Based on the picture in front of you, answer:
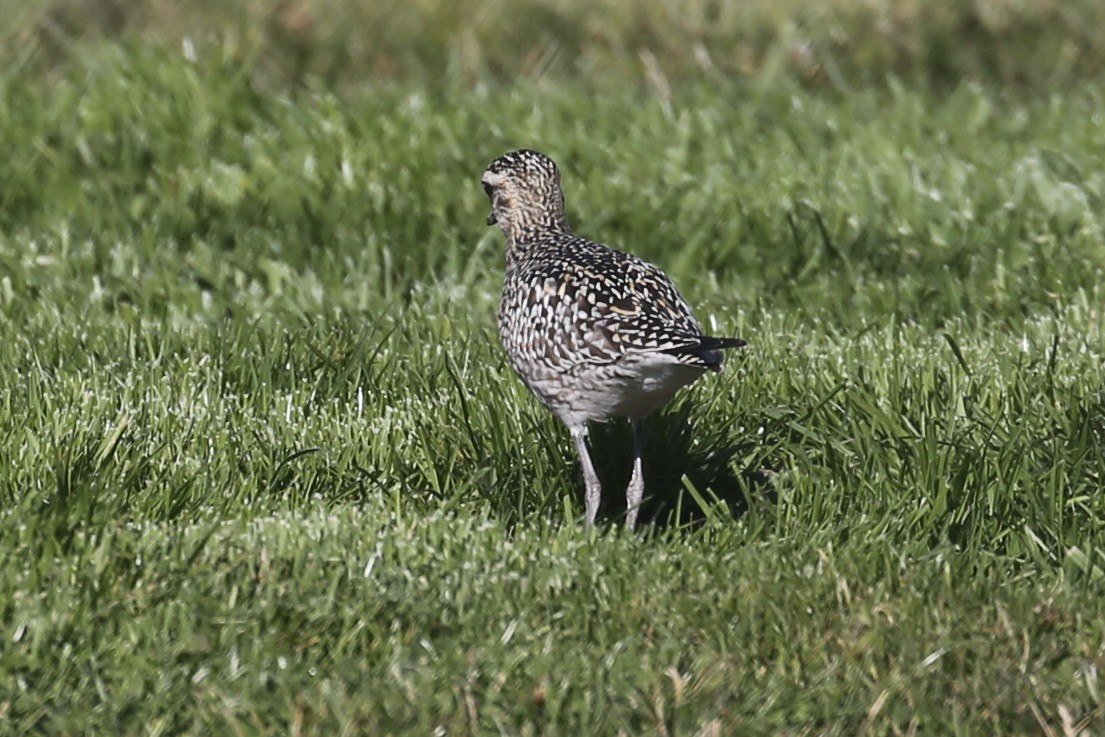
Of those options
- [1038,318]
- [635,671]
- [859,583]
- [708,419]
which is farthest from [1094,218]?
[635,671]

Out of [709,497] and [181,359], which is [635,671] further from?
[181,359]

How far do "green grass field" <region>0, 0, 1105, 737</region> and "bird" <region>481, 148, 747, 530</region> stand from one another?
0.32 metres

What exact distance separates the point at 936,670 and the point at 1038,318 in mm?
3343

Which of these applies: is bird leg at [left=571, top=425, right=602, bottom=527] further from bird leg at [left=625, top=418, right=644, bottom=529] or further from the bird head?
the bird head

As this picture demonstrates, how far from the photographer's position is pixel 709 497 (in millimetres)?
6051

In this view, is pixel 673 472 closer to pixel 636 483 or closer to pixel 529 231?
pixel 636 483

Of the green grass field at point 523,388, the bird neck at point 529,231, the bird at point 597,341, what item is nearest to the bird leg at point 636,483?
the bird at point 597,341

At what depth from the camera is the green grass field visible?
447cm

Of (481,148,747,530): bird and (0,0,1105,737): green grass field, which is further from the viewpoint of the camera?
(481,148,747,530): bird

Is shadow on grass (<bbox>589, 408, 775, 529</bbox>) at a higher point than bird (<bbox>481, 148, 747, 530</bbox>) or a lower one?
lower

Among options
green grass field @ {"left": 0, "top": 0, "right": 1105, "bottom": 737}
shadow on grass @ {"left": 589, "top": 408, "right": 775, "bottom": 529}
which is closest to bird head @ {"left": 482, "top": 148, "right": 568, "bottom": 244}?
green grass field @ {"left": 0, "top": 0, "right": 1105, "bottom": 737}

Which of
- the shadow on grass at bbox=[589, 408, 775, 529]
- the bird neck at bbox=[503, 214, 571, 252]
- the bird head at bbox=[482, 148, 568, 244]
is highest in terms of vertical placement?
the bird head at bbox=[482, 148, 568, 244]

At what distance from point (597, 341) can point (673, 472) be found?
0.92 metres

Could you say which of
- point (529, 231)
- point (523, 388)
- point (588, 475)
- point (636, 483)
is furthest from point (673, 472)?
point (529, 231)
